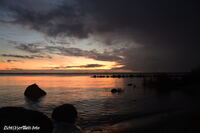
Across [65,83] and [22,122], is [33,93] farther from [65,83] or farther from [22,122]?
[65,83]

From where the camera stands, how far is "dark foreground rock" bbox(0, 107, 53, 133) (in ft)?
20.3

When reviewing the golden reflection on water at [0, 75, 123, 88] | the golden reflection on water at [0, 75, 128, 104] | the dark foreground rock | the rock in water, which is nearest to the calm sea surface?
the golden reflection on water at [0, 75, 128, 104]

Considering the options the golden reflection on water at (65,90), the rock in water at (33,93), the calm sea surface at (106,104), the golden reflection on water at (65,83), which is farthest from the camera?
the golden reflection on water at (65,83)

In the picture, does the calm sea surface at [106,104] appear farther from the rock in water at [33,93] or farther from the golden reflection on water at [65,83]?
the golden reflection on water at [65,83]

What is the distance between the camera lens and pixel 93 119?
12.1 metres

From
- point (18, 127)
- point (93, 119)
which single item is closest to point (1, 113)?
point (18, 127)

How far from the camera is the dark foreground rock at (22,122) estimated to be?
20.3ft

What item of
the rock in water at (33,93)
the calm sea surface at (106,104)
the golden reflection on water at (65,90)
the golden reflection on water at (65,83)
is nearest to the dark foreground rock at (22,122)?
the calm sea surface at (106,104)

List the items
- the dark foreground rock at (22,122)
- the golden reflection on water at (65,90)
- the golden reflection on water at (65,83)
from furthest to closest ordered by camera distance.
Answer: the golden reflection on water at (65,83) → the golden reflection on water at (65,90) → the dark foreground rock at (22,122)

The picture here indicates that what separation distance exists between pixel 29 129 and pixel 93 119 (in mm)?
6537

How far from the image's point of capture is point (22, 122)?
641 centimetres

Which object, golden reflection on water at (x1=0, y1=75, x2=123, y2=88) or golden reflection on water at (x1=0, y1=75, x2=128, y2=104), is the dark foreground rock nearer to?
golden reflection on water at (x1=0, y1=75, x2=128, y2=104)

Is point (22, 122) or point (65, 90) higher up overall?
point (22, 122)

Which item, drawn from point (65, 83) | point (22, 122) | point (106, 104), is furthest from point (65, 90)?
point (22, 122)
